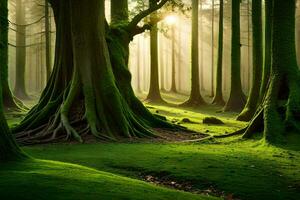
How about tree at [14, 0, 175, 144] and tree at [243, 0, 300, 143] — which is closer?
tree at [243, 0, 300, 143]

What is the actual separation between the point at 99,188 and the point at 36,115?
9.63 meters

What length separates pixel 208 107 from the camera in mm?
30953

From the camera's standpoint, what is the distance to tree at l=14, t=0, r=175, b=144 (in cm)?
1475

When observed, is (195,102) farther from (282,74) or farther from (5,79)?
(282,74)

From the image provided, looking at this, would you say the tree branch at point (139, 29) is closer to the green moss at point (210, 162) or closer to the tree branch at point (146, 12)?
the tree branch at point (146, 12)

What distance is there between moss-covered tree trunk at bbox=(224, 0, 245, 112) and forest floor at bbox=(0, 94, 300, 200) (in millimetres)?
12757

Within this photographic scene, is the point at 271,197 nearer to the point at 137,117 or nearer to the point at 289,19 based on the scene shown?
the point at 289,19

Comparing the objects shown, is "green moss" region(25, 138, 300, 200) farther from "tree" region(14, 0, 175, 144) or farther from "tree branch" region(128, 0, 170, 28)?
"tree branch" region(128, 0, 170, 28)

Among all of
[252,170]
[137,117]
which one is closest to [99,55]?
[137,117]

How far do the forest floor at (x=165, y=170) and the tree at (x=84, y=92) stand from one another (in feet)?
4.06

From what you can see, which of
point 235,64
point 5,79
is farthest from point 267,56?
point 5,79

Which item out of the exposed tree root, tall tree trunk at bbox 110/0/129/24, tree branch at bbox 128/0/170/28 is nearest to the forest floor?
tree branch at bbox 128/0/170/28

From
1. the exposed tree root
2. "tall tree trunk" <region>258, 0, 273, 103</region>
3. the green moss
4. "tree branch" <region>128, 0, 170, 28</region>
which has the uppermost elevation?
"tree branch" <region>128, 0, 170, 28</region>

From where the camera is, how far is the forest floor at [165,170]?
21.6ft
